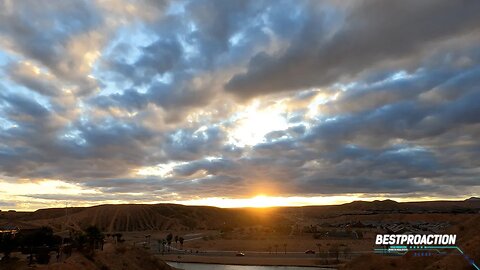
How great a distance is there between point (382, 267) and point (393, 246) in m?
40.9

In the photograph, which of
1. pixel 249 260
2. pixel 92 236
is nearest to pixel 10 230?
pixel 92 236

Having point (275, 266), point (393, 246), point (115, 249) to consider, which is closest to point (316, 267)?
point (275, 266)

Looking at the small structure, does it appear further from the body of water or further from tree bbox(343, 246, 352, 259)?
tree bbox(343, 246, 352, 259)

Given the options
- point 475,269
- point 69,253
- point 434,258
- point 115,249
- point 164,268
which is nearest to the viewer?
point 475,269

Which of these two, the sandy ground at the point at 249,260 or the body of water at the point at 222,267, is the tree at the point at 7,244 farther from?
the sandy ground at the point at 249,260

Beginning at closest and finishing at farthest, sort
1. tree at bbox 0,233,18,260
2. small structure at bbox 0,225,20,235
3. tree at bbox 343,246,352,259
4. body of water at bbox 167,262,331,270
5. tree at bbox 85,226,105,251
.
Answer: tree at bbox 0,233,18,260 < tree at bbox 85,226,105,251 < small structure at bbox 0,225,20,235 < body of water at bbox 167,262,331,270 < tree at bbox 343,246,352,259

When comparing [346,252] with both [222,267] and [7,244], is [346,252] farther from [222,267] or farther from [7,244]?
[7,244]

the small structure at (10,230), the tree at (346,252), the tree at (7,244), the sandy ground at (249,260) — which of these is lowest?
the sandy ground at (249,260)

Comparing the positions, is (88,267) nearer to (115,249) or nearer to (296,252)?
(115,249)

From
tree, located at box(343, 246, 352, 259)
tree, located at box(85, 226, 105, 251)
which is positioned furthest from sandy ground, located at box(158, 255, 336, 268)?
tree, located at box(85, 226, 105, 251)

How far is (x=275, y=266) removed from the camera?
116m

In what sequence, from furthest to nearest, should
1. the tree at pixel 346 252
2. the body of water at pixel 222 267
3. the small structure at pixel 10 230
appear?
the tree at pixel 346 252 < the body of water at pixel 222 267 < the small structure at pixel 10 230

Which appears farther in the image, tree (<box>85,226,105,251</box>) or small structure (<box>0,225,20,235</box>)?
small structure (<box>0,225,20,235</box>)

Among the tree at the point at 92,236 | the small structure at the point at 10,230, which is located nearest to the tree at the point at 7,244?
the tree at the point at 92,236
